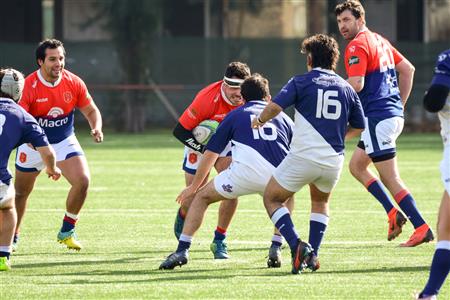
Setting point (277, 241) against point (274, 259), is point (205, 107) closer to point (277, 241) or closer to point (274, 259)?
point (277, 241)

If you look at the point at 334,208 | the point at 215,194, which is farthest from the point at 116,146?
the point at 215,194

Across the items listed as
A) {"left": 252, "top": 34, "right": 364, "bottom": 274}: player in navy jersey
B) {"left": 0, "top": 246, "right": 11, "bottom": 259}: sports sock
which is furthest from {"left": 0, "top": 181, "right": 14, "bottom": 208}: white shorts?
{"left": 252, "top": 34, "right": 364, "bottom": 274}: player in navy jersey

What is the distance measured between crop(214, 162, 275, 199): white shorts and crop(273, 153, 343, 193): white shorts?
11.2 inches

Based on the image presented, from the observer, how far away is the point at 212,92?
466 inches

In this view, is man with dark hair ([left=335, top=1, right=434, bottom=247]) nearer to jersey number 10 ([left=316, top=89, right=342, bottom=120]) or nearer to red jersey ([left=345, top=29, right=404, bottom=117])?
red jersey ([left=345, top=29, right=404, bottom=117])

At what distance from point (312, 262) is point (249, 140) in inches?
46.7

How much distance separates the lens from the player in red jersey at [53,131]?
1212 cm

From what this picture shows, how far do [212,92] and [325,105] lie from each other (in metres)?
2.16

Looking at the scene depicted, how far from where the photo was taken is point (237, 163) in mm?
10406

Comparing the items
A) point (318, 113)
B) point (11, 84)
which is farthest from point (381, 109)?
point (11, 84)

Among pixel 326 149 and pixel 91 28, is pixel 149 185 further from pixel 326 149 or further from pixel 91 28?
pixel 91 28

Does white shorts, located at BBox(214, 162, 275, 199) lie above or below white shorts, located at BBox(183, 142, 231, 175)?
above

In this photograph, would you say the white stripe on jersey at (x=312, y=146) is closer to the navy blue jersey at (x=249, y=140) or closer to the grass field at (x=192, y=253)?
the navy blue jersey at (x=249, y=140)

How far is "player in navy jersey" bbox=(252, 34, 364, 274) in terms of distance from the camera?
9.87 m
